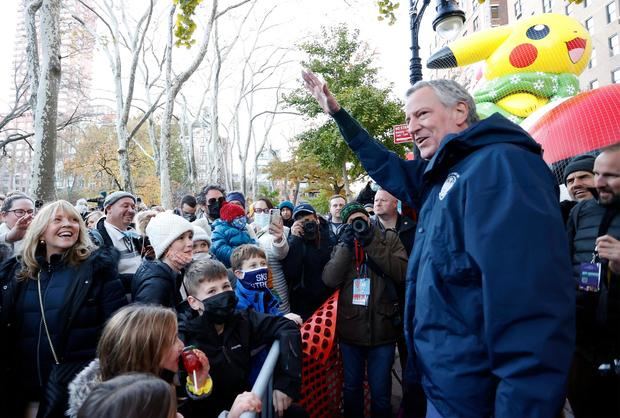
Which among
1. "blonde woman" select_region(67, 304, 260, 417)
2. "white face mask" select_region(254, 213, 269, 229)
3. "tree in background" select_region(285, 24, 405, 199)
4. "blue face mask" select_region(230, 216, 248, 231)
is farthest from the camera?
"tree in background" select_region(285, 24, 405, 199)

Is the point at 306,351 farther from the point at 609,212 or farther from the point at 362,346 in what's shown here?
the point at 609,212

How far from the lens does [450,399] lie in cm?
147

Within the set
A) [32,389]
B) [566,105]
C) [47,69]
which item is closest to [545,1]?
[566,105]

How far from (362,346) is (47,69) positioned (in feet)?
19.7

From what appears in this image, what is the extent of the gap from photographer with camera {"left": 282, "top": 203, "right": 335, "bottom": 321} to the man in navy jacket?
2296 millimetres

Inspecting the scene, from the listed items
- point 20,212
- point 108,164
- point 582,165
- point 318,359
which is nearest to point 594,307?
point 582,165

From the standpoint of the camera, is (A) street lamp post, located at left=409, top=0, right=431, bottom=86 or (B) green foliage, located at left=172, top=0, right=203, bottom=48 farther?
(A) street lamp post, located at left=409, top=0, right=431, bottom=86

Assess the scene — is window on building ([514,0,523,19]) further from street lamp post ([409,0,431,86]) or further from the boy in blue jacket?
the boy in blue jacket

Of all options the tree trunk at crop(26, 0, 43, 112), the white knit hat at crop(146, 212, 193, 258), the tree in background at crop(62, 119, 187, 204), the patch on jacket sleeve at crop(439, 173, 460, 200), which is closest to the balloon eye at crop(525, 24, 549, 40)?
A: the patch on jacket sleeve at crop(439, 173, 460, 200)

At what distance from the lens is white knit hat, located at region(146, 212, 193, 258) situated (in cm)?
306

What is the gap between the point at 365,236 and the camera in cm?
320

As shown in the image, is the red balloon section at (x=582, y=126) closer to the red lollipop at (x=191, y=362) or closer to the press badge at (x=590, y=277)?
the press badge at (x=590, y=277)

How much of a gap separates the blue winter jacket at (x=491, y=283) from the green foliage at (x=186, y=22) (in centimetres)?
265

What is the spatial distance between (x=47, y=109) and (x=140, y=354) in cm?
554
